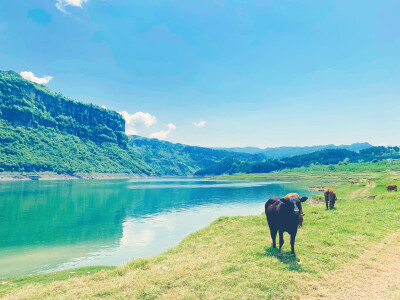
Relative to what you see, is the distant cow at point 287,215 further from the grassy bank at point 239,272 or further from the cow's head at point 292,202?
the grassy bank at point 239,272

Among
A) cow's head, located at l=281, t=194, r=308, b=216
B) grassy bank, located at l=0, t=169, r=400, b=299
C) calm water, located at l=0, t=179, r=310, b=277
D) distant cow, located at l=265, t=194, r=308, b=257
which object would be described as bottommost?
calm water, located at l=0, t=179, r=310, b=277

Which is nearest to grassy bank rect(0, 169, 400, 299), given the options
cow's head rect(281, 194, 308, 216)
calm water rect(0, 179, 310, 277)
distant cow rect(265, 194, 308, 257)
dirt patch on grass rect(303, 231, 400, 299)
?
dirt patch on grass rect(303, 231, 400, 299)

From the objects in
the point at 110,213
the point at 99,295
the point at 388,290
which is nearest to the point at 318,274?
the point at 388,290

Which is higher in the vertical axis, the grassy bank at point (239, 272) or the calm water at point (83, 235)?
the grassy bank at point (239, 272)

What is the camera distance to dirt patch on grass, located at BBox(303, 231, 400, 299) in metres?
10.3

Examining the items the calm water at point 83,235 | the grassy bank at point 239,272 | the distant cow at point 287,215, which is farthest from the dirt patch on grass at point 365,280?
the calm water at point 83,235

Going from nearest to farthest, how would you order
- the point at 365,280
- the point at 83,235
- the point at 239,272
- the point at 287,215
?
the point at 365,280, the point at 239,272, the point at 287,215, the point at 83,235

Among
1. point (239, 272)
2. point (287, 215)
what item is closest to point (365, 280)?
point (287, 215)

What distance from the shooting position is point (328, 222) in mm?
22625

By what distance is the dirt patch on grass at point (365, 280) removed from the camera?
404 inches

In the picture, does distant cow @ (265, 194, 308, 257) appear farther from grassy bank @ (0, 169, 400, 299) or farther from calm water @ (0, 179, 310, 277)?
calm water @ (0, 179, 310, 277)

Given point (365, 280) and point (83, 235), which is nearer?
point (365, 280)

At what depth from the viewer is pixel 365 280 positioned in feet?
37.2

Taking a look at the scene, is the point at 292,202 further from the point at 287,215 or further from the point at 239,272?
the point at 239,272
